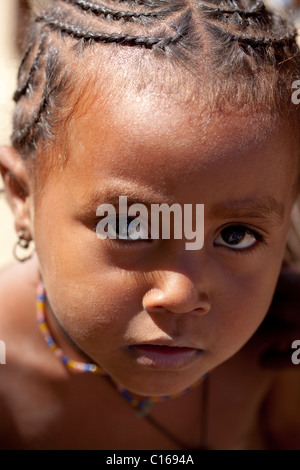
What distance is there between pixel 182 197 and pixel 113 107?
0.18 metres

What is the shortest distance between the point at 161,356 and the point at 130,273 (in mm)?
165

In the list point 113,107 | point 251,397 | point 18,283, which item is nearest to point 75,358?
point 18,283

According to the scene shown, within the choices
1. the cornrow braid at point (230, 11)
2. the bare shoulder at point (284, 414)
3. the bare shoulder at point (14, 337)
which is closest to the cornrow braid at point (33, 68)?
the cornrow braid at point (230, 11)

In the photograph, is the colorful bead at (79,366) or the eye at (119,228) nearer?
the eye at (119,228)

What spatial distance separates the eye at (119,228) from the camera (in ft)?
3.45

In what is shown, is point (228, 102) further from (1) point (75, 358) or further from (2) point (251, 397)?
(2) point (251, 397)

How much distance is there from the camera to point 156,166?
38.7 inches

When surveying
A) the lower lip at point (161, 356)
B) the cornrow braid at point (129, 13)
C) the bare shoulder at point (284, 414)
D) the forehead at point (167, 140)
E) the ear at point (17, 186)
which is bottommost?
the lower lip at point (161, 356)

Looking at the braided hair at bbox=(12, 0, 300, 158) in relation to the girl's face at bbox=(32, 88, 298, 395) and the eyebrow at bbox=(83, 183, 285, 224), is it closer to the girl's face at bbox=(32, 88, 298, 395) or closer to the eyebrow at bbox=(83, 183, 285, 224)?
the girl's face at bbox=(32, 88, 298, 395)

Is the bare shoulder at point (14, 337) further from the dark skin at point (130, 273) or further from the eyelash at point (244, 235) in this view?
the eyelash at point (244, 235)

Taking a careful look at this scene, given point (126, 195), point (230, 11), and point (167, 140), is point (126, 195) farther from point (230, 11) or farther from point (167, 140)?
point (230, 11)

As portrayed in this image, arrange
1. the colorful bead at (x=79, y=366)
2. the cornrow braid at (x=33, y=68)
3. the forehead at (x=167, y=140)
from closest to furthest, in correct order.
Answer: the forehead at (x=167, y=140)
the cornrow braid at (x=33, y=68)
the colorful bead at (x=79, y=366)

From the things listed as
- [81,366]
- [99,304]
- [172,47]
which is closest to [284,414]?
[81,366]

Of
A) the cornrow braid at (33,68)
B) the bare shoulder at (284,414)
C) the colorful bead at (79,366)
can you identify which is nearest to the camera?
the cornrow braid at (33,68)
